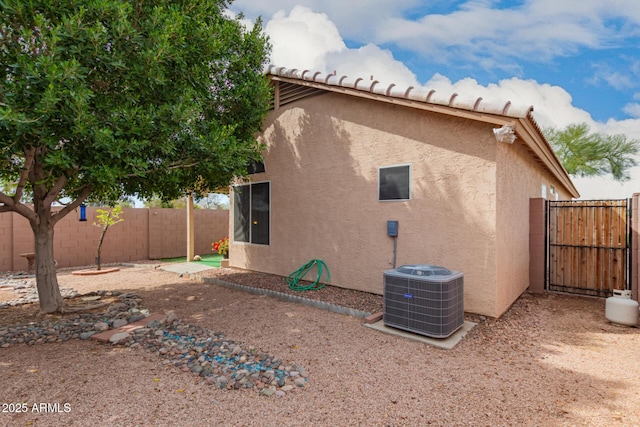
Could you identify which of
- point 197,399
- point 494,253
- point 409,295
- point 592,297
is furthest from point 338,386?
point 592,297

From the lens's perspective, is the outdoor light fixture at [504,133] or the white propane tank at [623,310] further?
the white propane tank at [623,310]

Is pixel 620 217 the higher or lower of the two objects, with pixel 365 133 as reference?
lower

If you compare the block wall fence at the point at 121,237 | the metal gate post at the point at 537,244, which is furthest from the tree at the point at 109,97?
the metal gate post at the point at 537,244

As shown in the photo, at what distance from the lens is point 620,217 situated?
6.74m

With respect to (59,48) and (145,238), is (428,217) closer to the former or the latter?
(59,48)

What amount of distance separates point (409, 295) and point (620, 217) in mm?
5686

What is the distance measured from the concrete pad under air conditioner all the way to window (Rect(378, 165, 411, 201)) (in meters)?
2.31

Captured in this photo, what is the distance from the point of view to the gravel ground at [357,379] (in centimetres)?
271

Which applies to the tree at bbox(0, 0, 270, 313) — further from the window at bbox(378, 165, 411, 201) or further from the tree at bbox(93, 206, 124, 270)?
the tree at bbox(93, 206, 124, 270)

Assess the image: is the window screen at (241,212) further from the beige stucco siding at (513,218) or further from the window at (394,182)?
the beige stucco siding at (513,218)

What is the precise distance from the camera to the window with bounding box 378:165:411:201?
5894 millimetres

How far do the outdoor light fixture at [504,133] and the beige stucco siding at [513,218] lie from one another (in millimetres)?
255

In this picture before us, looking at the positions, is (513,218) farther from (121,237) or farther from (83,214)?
(83,214)

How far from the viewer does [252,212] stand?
878 cm
